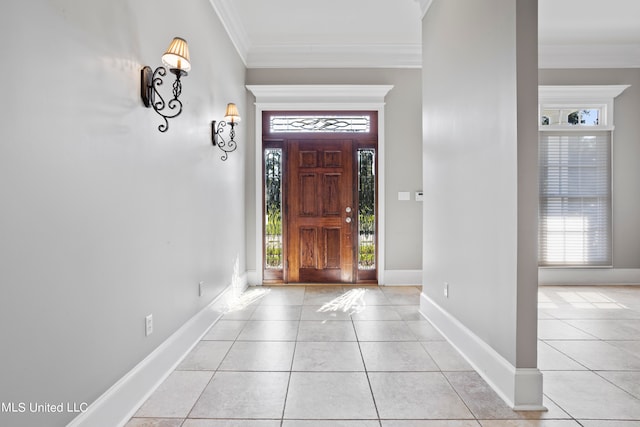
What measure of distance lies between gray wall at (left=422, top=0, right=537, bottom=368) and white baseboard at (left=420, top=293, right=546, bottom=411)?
5 centimetres

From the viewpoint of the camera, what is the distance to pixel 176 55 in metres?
1.96

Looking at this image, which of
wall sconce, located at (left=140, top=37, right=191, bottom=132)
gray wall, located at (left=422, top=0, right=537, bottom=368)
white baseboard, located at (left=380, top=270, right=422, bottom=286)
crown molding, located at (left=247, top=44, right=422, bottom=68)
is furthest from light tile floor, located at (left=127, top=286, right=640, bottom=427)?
crown molding, located at (left=247, top=44, right=422, bottom=68)

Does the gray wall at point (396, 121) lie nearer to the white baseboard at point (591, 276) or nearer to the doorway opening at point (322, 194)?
the doorway opening at point (322, 194)

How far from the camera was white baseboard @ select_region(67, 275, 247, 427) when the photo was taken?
1515 mm

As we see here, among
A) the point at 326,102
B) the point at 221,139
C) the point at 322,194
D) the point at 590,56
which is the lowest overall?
the point at 322,194

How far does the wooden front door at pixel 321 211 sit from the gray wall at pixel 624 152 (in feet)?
9.95

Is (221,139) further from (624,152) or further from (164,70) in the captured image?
(624,152)

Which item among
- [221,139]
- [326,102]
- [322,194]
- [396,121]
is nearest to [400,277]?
[322,194]

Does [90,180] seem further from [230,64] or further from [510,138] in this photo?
[230,64]

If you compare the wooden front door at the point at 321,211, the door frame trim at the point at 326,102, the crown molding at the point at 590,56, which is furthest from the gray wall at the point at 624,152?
the wooden front door at the point at 321,211

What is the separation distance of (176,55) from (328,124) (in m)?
2.84

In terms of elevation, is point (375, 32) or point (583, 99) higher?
point (375, 32)

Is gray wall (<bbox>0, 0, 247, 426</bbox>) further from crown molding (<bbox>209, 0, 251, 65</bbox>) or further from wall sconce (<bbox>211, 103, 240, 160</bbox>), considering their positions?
crown molding (<bbox>209, 0, 251, 65</bbox>)

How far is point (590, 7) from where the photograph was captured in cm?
371
